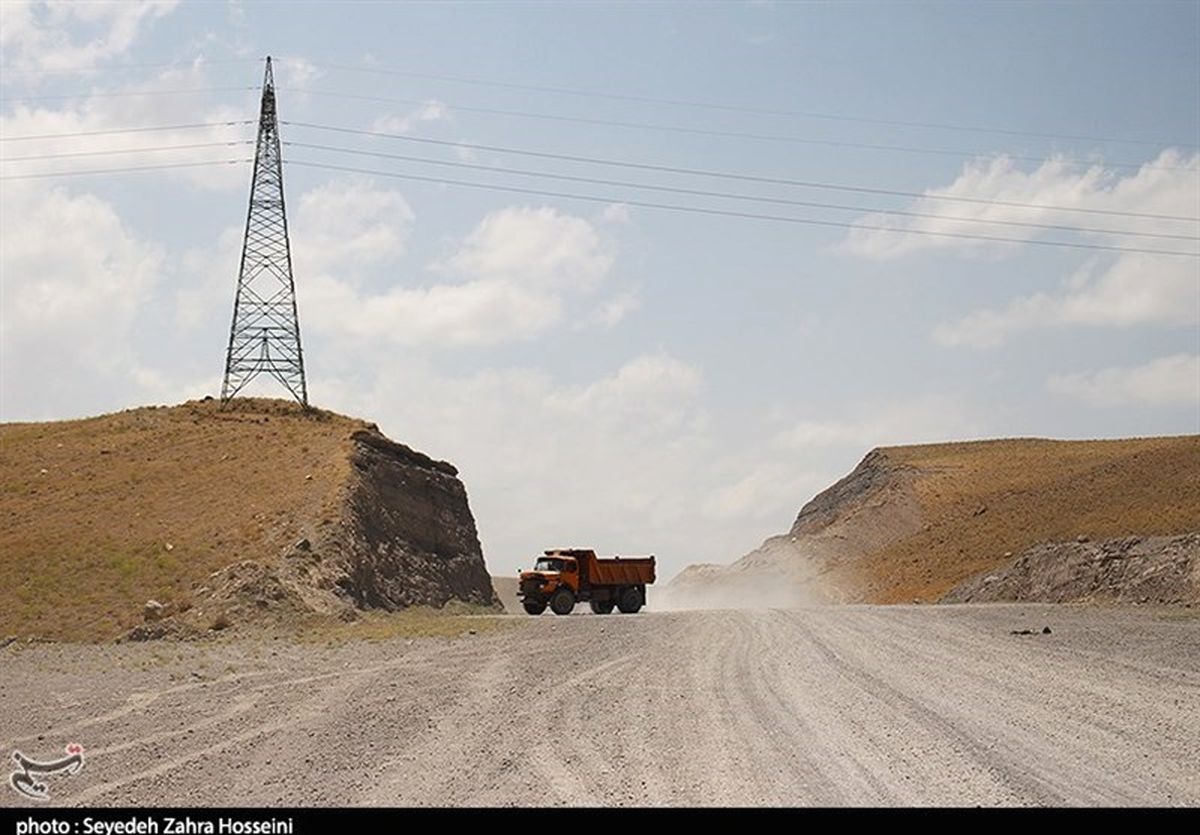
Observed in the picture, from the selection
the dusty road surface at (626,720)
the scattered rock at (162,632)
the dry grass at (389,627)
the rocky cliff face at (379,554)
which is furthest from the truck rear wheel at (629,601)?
the scattered rock at (162,632)

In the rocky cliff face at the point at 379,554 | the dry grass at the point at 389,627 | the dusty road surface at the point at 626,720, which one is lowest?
the dusty road surface at the point at 626,720

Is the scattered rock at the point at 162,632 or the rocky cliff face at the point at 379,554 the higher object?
the rocky cliff face at the point at 379,554

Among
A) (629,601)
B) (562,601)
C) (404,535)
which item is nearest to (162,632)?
(404,535)

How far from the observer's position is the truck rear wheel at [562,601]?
162 ft

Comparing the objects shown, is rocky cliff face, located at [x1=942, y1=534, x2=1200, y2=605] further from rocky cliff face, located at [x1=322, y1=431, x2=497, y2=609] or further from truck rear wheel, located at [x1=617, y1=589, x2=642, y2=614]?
rocky cliff face, located at [x1=322, y1=431, x2=497, y2=609]

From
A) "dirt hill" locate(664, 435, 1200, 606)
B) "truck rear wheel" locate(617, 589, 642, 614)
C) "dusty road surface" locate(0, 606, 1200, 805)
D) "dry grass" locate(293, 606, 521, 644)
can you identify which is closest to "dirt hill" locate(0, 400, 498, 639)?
"dry grass" locate(293, 606, 521, 644)

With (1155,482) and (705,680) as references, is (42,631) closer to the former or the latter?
(705,680)

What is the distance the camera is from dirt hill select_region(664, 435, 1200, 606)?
65.4 meters

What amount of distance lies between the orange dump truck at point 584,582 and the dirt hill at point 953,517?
2007cm

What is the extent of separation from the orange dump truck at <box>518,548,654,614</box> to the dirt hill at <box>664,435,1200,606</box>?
20.1m

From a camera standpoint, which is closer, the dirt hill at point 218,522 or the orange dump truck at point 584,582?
the dirt hill at point 218,522

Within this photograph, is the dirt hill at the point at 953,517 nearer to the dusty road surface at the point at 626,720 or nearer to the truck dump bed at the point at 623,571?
the truck dump bed at the point at 623,571

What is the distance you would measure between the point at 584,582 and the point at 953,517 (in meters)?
44.1

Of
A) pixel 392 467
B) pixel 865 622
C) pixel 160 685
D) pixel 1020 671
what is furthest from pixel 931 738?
pixel 392 467
